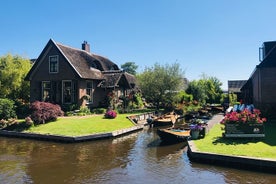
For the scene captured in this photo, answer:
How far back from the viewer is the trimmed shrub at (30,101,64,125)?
22953 millimetres

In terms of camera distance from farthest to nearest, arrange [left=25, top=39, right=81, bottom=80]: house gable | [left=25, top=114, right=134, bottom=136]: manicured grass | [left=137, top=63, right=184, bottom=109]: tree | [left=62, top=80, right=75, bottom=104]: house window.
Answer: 1. [left=137, top=63, right=184, bottom=109]: tree
2. [left=62, top=80, right=75, bottom=104]: house window
3. [left=25, top=39, right=81, bottom=80]: house gable
4. [left=25, top=114, right=134, bottom=136]: manicured grass

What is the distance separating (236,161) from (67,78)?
74.9 ft

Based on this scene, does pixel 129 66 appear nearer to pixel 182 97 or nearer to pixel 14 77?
pixel 182 97

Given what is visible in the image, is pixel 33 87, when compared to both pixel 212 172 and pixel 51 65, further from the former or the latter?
pixel 212 172

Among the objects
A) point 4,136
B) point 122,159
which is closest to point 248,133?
point 122,159

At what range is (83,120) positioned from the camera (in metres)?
23.8

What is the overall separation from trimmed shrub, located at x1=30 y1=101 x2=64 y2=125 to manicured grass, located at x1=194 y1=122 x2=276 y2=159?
44.0 ft

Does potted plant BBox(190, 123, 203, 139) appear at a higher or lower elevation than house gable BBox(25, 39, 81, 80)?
lower

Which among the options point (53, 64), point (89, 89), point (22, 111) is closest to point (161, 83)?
point (89, 89)

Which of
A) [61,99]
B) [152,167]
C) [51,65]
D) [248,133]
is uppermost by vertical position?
[51,65]

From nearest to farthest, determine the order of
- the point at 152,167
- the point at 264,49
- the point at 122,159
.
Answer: the point at 152,167
the point at 122,159
the point at 264,49

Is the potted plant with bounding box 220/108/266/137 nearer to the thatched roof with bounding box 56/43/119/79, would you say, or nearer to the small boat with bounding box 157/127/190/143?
the small boat with bounding box 157/127/190/143

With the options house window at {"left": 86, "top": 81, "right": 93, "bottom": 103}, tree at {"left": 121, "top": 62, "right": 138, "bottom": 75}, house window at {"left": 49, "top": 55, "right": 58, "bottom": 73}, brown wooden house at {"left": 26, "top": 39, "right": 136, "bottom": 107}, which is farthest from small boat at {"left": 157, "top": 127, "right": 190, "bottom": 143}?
tree at {"left": 121, "top": 62, "right": 138, "bottom": 75}

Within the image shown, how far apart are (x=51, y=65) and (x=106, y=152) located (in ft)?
62.6
